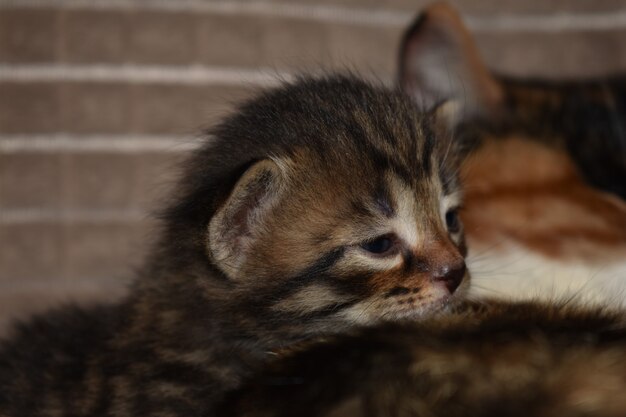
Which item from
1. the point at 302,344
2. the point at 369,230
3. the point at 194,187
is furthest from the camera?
the point at 194,187

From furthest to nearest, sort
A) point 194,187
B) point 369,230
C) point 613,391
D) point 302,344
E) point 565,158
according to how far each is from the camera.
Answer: point 565,158 → point 194,187 → point 369,230 → point 302,344 → point 613,391

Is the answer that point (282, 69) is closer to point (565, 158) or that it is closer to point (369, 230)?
point (565, 158)

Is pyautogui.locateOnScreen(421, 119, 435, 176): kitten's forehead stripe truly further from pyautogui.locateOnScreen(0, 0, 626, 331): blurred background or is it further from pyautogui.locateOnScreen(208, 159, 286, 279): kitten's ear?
pyautogui.locateOnScreen(0, 0, 626, 331): blurred background

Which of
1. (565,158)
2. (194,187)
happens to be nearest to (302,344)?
(194,187)

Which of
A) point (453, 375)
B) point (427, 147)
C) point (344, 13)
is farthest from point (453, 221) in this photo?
point (344, 13)

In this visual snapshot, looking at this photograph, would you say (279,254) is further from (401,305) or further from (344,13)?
(344,13)

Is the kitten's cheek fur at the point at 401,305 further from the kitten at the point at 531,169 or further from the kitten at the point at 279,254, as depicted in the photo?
the kitten at the point at 531,169

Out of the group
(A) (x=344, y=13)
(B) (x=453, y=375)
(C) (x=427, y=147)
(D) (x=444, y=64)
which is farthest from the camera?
(A) (x=344, y=13)
